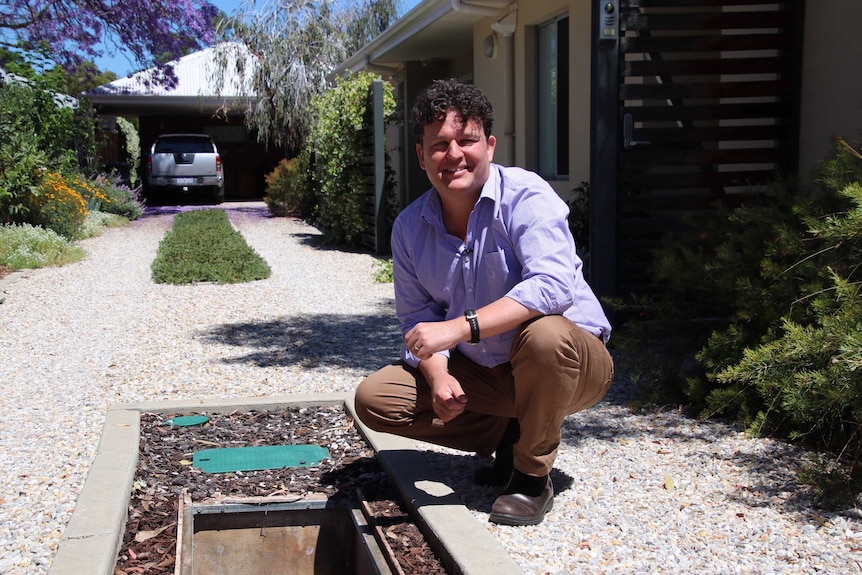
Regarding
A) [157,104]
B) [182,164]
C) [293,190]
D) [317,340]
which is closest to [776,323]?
[317,340]

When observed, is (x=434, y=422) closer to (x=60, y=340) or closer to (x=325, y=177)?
(x=60, y=340)

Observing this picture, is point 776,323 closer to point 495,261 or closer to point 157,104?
point 495,261

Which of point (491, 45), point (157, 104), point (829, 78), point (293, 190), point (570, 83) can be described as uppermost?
point (491, 45)

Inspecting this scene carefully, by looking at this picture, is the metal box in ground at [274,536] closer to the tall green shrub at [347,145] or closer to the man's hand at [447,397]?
the man's hand at [447,397]

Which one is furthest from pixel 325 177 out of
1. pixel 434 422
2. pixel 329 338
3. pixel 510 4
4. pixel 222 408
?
pixel 434 422

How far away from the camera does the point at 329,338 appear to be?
670 centimetres

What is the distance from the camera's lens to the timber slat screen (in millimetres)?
5934

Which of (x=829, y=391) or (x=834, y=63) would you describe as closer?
(x=829, y=391)

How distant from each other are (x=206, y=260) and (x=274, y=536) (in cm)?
746

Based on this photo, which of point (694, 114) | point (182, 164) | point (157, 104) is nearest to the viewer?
point (694, 114)

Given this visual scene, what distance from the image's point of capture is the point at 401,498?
11.4 ft

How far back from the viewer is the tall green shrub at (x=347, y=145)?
1241cm

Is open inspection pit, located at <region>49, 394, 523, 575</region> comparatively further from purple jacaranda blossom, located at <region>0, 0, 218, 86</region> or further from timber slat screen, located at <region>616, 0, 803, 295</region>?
purple jacaranda blossom, located at <region>0, 0, 218, 86</region>

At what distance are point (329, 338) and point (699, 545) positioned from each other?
13.5 feet
